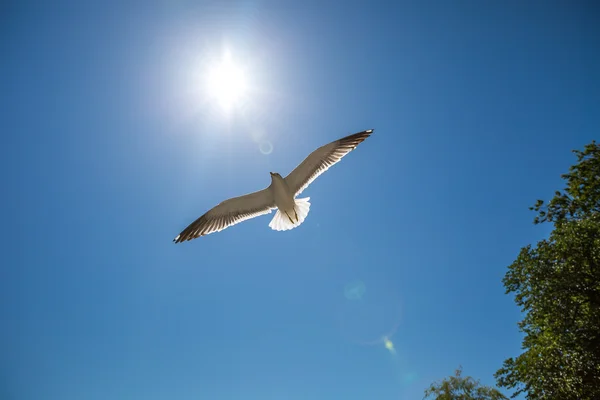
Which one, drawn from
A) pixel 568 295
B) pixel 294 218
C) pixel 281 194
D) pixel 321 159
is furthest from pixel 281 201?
pixel 568 295

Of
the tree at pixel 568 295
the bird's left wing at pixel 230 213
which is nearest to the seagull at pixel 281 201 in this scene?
the bird's left wing at pixel 230 213

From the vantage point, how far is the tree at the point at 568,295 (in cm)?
1149

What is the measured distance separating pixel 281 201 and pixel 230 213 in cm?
198

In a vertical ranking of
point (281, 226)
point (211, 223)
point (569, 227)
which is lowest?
point (569, 227)

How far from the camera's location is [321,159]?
11805mm

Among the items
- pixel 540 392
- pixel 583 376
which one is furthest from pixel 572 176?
pixel 540 392

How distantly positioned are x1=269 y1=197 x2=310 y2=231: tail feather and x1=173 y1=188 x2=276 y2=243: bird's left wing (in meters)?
0.54

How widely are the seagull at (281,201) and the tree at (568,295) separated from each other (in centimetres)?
879

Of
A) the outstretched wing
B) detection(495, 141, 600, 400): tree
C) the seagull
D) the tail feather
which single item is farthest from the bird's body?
detection(495, 141, 600, 400): tree

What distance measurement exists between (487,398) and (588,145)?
12.1 meters

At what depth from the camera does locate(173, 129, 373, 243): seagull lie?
1166 centimetres

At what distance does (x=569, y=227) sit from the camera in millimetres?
12336

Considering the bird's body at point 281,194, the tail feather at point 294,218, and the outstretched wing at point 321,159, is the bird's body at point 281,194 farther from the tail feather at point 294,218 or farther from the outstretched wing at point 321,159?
the outstretched wing at point 321,159

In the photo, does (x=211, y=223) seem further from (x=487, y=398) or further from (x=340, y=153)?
(x=487, y=398)
